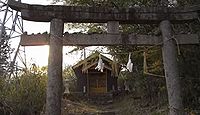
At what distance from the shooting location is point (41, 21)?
781cm

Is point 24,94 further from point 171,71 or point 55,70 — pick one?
point 171,71

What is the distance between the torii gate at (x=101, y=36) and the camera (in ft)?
24.2

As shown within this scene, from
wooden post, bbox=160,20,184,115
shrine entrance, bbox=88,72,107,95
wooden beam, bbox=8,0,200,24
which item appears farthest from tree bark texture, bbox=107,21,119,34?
shrine entrance, bbox=88,72,107,95

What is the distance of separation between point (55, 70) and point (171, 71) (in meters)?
3.22

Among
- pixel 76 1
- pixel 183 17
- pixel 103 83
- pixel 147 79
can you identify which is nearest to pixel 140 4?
pixel 76 1

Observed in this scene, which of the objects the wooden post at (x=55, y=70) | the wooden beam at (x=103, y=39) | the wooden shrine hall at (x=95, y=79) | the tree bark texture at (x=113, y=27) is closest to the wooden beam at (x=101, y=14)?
the tree bark texture at (x=113, y=27)

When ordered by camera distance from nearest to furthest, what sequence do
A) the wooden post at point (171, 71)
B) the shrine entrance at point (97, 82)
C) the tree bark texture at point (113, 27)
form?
the wooden post at point (171, 71) < the tree bark texture at point (113, 27) < the shrine entrance at point (97, 82)

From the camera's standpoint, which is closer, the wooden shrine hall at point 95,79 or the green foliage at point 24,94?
the green foliage at point 24,94

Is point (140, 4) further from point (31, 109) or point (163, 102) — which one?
point (31, 109)

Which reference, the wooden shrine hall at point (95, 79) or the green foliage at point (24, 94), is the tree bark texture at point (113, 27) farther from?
the wooden shrine hall at point (95, 79)

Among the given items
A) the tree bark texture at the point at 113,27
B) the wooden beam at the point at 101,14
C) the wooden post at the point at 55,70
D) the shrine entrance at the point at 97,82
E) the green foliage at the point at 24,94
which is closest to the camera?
the wooden post at the point at 55,70

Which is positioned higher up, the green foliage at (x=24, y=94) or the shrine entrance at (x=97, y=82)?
the shrine entrance at (x=97, y=82)

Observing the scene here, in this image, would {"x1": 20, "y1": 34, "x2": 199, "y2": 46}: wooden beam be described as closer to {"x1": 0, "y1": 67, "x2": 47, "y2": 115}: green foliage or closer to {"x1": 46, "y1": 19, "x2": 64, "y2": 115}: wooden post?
{"x1": 46, "y1": 19, "x2": 64, "y2": 115}: wooden post

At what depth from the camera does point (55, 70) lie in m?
7.36
